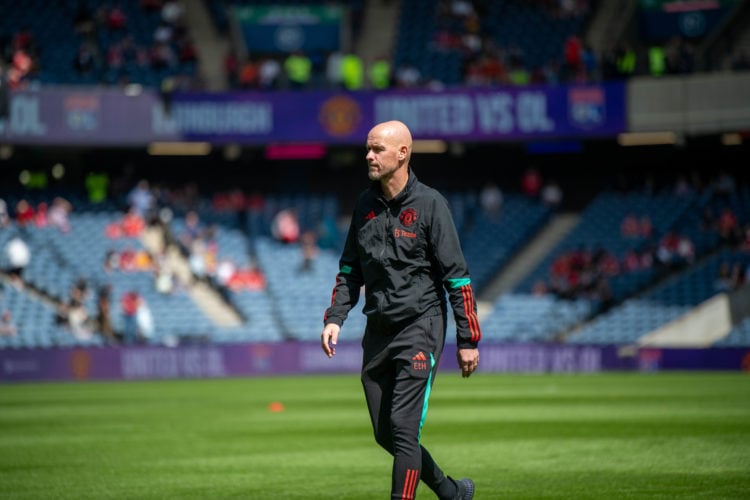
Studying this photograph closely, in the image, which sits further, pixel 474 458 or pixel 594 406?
pixel 594 406

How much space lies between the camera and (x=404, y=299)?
7129mm

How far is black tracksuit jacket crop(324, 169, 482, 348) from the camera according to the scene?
7113 mm

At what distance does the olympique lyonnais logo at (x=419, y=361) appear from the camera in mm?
7102

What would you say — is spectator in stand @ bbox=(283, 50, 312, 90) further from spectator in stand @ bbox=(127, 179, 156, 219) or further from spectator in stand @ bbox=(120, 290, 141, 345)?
spectator in stand @ bbox=(120, 290, 141, 345)

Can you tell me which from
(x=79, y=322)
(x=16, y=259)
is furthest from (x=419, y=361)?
(x=16, y=259)

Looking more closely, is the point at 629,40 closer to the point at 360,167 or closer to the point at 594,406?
the point at 360,167

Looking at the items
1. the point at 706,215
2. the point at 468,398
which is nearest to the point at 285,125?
the point at 706,215

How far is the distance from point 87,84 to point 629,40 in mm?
18995

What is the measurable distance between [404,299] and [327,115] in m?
31.7

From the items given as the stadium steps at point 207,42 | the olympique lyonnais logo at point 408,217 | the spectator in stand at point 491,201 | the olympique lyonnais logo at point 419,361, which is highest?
the stadium steps at point 207,42

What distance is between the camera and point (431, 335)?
7.18m

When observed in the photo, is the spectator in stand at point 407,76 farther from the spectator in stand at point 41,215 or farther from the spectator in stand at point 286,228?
the spectator in stand at point 41,215

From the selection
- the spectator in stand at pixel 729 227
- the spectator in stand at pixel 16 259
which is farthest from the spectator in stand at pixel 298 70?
the spectator in stand at pixel 729 227

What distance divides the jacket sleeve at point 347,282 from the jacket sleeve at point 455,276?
0.62 meters
